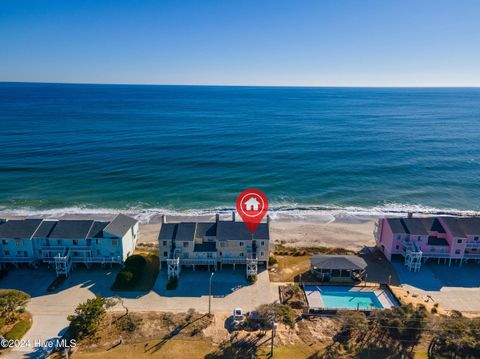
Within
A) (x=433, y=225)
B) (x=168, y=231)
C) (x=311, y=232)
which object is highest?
(x=168, y=231)

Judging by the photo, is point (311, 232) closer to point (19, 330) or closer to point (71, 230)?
point (71, 230)

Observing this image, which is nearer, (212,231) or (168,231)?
(168,231)

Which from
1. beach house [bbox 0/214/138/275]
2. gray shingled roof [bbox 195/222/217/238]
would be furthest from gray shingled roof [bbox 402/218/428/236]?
beach house [bbox 0/214/138/275]

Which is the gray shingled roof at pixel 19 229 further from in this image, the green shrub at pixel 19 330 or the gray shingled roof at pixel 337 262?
the gray shingled roof at pixel 337 262

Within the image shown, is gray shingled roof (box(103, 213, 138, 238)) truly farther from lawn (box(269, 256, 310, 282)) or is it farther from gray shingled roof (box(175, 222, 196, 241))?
lawn (box(269, 256, 310, 282))

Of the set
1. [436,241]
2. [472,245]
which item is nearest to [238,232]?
[436,241]

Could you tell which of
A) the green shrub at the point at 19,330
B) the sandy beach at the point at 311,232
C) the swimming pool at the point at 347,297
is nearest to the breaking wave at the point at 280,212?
the sandy beach at the point at 311,232
